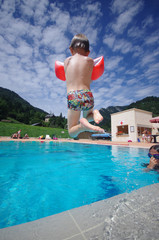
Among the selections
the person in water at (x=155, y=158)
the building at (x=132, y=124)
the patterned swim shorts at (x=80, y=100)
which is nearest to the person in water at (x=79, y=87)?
the patterned swim shorts at (x=80, y=100)

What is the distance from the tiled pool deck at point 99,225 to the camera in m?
1.17

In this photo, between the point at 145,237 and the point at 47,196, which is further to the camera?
the point at 47,196

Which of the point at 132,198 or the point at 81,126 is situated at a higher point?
the point at 81,126

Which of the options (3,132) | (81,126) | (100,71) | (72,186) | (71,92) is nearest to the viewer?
(81,126)

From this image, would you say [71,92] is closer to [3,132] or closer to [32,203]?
[32,203]

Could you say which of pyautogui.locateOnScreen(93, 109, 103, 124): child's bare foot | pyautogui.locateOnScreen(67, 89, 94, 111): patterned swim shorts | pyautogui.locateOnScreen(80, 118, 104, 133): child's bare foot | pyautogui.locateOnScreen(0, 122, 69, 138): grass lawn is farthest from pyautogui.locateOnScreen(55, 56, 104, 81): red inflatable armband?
pyautogui.locateOnScreen(0, 122, 69, 138): grass lawn

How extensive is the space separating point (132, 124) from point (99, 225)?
757 inches

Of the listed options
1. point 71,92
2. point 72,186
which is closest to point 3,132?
point 72,186

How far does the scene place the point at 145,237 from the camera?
1.11m

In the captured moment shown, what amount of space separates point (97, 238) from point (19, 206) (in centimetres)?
213

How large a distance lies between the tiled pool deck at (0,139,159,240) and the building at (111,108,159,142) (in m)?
18.0

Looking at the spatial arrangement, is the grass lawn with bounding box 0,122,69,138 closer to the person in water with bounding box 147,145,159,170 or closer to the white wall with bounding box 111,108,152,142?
the white wall with bounding box 111,108,152,142

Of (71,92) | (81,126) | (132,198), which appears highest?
(71,92)

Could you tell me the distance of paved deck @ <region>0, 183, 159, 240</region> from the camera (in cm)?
117
